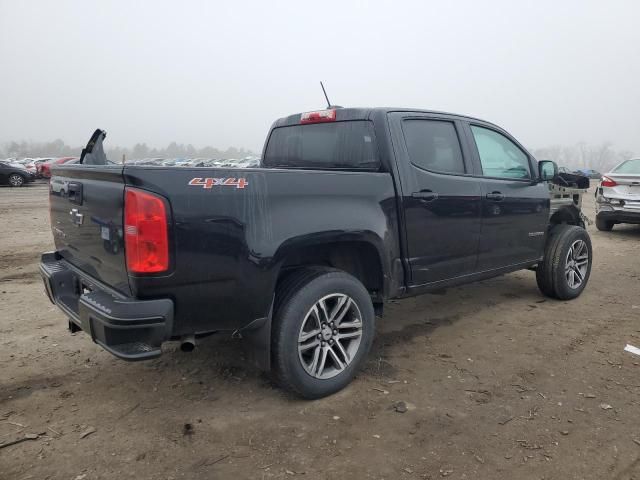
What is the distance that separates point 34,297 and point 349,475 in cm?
421

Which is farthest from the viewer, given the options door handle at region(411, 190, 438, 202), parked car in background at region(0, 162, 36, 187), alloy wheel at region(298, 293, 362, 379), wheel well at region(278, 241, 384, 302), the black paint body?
parked car in background at region(0, 162, 36, 187)

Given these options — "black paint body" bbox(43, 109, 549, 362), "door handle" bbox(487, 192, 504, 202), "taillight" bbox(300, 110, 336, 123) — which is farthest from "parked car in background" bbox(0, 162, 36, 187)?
"door handle" bbox(487, 192, 504, 202)

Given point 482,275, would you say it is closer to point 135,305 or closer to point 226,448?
point 226,448

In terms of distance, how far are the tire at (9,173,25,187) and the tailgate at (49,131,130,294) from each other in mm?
21841

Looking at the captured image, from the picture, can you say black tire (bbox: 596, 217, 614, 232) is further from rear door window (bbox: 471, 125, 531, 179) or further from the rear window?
the rear window

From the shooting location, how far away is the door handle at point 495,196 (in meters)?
4.18

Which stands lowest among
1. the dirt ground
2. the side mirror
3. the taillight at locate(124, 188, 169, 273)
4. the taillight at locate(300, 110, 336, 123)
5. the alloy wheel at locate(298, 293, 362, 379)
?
the dirt ground

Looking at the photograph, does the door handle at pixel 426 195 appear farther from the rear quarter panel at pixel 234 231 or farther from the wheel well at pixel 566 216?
the wheel well at pixel 566 216

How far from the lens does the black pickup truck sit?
2492 mm

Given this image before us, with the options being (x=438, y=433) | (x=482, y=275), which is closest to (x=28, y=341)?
(x=438, y=433)

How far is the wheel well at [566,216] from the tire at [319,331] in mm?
3018

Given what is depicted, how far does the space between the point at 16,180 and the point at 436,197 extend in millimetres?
23375

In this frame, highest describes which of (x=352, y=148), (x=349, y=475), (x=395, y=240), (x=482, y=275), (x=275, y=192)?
(x=352, y=148)

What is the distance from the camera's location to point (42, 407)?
9.84ft
